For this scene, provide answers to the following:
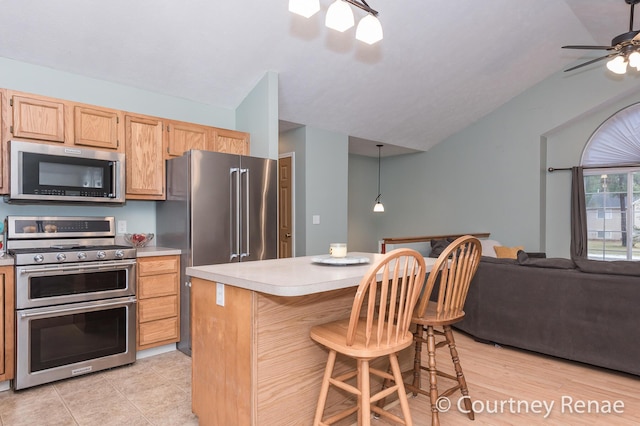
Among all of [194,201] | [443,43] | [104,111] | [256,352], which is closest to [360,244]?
[443,43]

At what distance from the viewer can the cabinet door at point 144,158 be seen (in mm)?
3402

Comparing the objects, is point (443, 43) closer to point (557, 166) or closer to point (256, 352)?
point (557, 166)

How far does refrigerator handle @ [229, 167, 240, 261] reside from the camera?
3457 millimetres

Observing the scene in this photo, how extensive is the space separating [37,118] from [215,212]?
1449mm

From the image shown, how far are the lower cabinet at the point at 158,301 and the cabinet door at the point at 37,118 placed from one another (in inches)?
45.7

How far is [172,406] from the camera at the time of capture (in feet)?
7.93

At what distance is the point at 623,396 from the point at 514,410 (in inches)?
32.1

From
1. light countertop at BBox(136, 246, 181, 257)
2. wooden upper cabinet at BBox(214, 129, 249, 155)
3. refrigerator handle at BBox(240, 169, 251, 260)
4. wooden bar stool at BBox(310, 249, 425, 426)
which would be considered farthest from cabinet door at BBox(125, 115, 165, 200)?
wooden bar stool at BBox(310, 249, 425, 426)

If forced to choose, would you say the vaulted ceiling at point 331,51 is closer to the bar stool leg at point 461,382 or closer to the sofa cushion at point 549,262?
the sofa cushion at point 549,262

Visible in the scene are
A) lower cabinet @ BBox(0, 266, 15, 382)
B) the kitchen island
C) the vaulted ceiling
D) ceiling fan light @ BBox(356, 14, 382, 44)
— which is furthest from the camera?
the vaulted ceiling

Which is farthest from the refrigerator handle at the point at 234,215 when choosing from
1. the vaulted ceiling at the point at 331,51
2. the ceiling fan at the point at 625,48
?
the ceiling fan at the point at 625,48

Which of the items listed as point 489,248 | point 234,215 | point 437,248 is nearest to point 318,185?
Result: point 437,248

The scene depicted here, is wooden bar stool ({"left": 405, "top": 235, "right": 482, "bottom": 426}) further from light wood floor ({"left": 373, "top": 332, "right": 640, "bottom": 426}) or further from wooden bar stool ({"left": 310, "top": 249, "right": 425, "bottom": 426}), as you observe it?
wooden bar stool ({"left": 310, "top": 249, "right": 425, "bottom": 426})

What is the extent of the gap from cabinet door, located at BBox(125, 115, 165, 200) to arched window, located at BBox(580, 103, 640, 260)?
18.9ft
